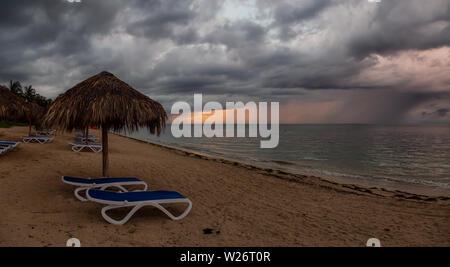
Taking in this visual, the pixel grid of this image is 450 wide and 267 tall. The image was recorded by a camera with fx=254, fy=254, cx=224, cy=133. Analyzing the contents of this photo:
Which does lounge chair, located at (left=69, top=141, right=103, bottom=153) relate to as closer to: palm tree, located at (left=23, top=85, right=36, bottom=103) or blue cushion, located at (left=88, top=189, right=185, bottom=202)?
blue cushion, located at (left=88, top=189, right=185, bottom=202)

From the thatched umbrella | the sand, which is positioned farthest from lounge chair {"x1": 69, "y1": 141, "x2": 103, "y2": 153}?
the thatched umbrella

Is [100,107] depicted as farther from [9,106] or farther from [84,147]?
[84,147]

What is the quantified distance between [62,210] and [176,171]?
5093 mm

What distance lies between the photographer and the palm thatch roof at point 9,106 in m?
8.53

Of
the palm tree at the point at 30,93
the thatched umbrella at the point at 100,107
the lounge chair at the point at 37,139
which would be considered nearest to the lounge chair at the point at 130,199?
the thatched umbrella at the point at 100,107

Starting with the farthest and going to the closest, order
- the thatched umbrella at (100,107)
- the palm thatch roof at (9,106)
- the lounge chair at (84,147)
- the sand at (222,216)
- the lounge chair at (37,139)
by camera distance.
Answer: the lounge chair at (37,139) < the lounge chair at (84,147) < the palm thatch roof at (9,106) < the thatched umbrella at (100,107) < the sand at (222,216)

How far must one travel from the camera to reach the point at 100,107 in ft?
16.8

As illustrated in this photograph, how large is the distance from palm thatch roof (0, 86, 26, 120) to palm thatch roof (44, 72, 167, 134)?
4608 millimetres

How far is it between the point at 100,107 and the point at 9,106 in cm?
616

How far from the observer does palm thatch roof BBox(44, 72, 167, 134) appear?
5.18 metres

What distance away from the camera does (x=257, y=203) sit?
6027mm

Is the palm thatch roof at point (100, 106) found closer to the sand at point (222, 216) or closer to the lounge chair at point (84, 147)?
the sand at point (222, 216)

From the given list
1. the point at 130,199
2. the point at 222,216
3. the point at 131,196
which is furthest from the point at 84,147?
the point at 222,216

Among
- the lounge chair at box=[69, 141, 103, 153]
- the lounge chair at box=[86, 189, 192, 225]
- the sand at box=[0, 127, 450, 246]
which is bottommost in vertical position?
the sand at box=[0, 127, 450, 246]
